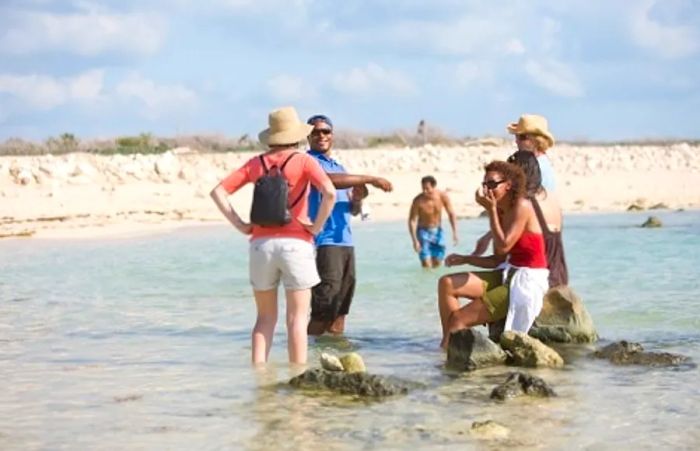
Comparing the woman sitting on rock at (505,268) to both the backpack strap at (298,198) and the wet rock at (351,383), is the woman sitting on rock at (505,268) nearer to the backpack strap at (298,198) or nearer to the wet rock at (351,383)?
the wet rock at (351,383)

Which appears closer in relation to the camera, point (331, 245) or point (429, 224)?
point (331, 245)

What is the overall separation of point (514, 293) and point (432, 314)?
319 centimetres

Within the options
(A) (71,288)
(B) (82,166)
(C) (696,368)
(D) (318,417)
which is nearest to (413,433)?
(D) (318,417)

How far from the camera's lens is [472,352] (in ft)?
25.8

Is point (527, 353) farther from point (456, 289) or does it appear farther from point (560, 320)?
point (560, 320)

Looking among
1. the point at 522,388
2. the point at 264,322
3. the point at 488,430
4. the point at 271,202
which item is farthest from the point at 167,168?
the point at 488,430

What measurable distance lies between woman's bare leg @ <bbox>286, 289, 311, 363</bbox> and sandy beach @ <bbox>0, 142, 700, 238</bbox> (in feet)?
56.8

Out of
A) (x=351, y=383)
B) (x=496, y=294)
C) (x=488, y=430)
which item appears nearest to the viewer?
(x=488, y=430)

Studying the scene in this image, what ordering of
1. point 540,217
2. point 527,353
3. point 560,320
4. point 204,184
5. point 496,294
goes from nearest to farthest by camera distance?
1. point 527,353
2. point 496,294
3. point 540,217
4. point 560,320
5. point 204,184

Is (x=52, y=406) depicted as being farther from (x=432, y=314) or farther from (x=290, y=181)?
(x=432, y=314)

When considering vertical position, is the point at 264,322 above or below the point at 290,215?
below

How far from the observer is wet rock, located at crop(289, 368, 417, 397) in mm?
6965

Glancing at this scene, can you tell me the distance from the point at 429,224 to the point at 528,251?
27.3 feet

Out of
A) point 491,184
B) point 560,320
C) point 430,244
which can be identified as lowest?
point 560,320
